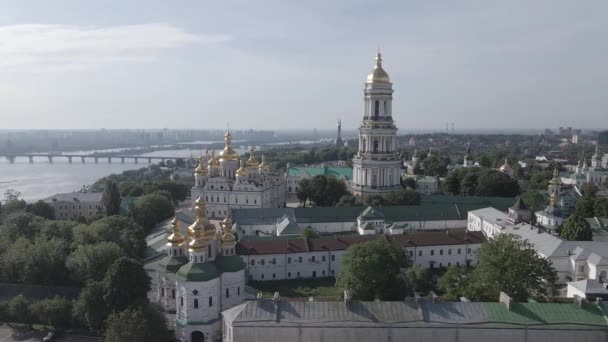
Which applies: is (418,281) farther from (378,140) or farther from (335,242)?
(378,140)

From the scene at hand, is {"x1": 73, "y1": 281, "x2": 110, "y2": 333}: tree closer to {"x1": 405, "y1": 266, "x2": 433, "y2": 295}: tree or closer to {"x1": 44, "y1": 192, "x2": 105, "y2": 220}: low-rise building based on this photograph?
{"x1": 405, "y1": 266, "x2": 433, "y2": 295}: tree

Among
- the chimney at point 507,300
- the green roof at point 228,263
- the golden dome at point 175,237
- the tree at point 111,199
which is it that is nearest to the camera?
the chimney at point 507,300

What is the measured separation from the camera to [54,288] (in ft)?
88.6

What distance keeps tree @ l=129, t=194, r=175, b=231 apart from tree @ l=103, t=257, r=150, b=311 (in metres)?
18.5

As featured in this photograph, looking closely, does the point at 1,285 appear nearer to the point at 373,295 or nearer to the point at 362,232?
the point at 373,295

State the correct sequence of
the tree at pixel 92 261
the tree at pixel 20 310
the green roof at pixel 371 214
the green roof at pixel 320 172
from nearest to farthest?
the tree at pixel 20 310, the tree at pixel 92 261, the green roof at pixel 371 214, the green roof at pixel 320 172

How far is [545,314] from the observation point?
59.3ft

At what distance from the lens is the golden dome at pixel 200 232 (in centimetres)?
2258

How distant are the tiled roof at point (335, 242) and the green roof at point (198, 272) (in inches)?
315

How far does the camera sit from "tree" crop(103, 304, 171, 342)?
19.4 metres

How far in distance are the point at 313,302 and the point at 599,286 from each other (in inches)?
549

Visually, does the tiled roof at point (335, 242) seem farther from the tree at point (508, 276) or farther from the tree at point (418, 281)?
the tree at point (508, 276)

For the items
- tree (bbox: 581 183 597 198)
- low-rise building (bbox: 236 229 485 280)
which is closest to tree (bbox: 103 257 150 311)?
low-rise building (bbox: 236 229 485 280)

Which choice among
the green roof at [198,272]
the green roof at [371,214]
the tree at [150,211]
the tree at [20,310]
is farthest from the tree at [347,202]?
the tree at [20,310]
